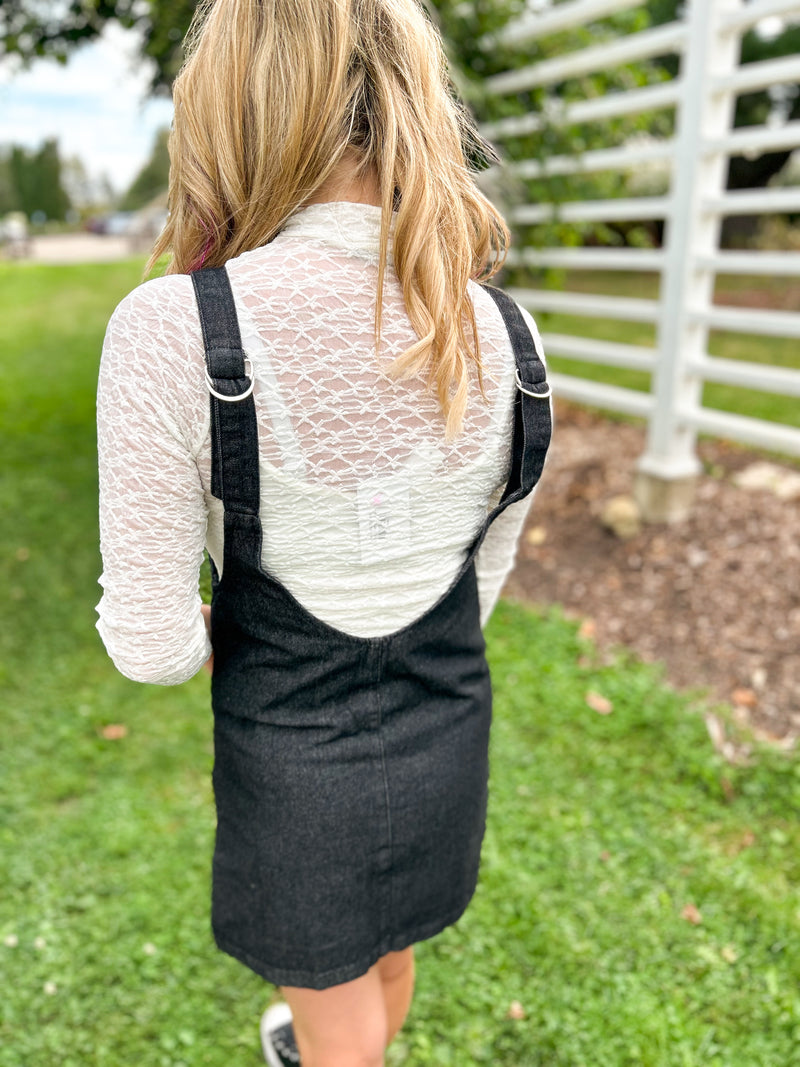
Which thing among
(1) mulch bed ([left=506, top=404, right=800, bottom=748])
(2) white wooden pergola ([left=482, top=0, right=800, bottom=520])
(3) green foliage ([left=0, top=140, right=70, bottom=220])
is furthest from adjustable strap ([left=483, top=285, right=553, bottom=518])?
(3) green foliage ([left=0, top=140, right=70, bottom=220])

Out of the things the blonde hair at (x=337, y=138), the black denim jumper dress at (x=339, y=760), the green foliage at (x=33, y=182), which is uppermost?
the blonde hair at (x=337, y=138)

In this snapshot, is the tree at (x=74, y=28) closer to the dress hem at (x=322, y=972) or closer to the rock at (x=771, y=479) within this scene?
the rock at (x=771, y=479)

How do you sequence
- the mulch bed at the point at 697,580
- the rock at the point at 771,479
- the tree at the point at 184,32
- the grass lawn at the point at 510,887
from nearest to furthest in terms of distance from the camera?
the grass lawn at the point at 510,887 → the mulch bed at the point at 697,580 → the rock at the point at 771,479 → the tree at the point at 184,32

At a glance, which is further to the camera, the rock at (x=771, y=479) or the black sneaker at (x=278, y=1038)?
the rock at (x=771, y=479)

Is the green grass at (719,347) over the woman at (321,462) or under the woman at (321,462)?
under

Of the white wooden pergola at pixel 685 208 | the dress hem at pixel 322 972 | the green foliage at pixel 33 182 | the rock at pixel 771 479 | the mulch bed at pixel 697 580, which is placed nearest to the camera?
the dress hem at pixel 322 972

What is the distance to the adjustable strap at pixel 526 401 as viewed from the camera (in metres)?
1.12

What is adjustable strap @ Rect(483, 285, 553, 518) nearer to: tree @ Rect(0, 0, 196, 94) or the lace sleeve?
the lace sleeve

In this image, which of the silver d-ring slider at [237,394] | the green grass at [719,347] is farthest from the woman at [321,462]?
the green grass at [719,347]

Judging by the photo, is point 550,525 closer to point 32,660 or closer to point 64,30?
point 32,660

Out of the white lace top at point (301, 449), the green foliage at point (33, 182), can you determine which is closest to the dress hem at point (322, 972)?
the white lace top at point (301, 449)

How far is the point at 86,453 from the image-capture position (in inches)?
237

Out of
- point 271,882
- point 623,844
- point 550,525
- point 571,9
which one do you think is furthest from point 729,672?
point 571,9

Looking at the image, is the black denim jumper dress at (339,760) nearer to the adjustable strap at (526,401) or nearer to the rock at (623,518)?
the adjustable strap at (526,401)
